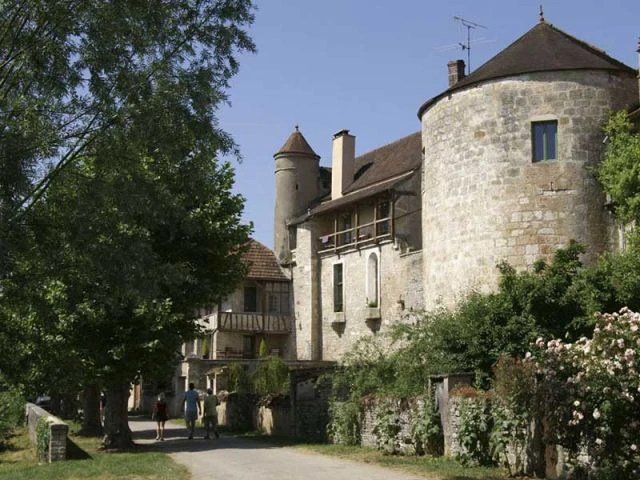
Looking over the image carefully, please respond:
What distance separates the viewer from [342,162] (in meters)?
41.9

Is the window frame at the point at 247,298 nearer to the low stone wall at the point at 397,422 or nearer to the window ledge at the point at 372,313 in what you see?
the window ledge at the point at 372,313

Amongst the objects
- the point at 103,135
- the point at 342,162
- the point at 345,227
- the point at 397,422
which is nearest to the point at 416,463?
the point at 397,422

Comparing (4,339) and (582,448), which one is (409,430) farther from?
(4,339)

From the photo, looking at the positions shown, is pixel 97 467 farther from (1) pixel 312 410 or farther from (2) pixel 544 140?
(2) pixel 544 140

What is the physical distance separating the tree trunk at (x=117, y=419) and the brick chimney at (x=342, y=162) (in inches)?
821

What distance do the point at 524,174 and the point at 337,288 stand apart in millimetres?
18566

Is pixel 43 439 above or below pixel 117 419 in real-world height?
below

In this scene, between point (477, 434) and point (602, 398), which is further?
point (477, 434)

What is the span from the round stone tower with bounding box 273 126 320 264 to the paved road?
21991mm

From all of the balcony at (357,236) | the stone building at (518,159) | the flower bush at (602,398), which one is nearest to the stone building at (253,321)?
the balcony at (357,236)

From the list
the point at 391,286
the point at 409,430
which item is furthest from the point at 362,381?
the point at 391,286

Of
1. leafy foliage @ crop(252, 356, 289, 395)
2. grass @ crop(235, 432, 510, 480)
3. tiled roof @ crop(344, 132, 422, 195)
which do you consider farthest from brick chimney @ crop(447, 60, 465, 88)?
grass @ crop(235, 432, 510, 480)

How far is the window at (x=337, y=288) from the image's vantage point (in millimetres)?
40513

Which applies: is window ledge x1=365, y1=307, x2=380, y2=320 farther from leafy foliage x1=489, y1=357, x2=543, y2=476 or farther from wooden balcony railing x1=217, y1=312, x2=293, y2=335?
leafy foliage x1=489, y1=357, x2=543, y2=476
